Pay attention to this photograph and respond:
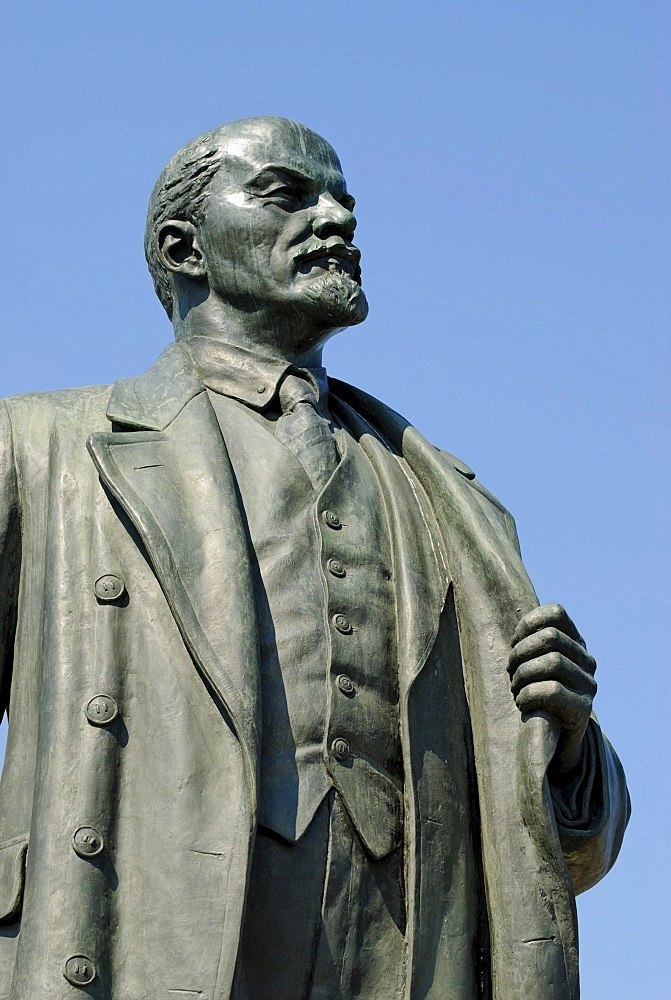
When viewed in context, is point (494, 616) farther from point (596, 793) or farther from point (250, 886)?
point (250, 886)

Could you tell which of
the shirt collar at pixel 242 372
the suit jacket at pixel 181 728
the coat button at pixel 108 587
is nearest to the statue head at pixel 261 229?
the shirt collar at pixel 242 372

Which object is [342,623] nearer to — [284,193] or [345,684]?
[345,684]

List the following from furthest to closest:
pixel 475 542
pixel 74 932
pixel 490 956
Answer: pixel 475 542
pixel 490 956
pixel 74 932

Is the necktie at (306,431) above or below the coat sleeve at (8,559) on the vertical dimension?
above

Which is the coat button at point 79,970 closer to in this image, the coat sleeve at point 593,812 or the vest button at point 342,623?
the vest button at point 342,623

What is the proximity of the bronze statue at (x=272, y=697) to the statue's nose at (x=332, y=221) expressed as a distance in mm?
13

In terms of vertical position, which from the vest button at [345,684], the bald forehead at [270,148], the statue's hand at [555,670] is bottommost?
the vest button at [345,684]

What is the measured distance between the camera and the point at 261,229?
899 centimetres

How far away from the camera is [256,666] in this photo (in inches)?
304

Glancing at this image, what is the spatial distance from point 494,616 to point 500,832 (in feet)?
3.02

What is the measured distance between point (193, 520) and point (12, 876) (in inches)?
60.3

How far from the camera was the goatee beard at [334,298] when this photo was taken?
29.2 feet

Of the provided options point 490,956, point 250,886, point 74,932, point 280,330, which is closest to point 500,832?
point 490,956

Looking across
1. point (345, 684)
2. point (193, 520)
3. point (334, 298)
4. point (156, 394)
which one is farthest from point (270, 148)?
point (345, 684)
